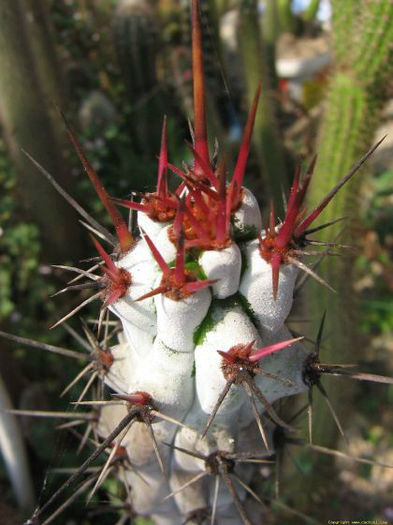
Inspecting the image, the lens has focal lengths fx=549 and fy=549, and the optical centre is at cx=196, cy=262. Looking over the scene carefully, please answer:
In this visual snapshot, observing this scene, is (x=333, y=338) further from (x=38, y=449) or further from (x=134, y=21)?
(x=134, y=21)

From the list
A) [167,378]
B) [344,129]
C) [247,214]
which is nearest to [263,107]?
[344,129]

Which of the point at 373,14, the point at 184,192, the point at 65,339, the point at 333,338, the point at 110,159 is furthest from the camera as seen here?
the point at 110,159

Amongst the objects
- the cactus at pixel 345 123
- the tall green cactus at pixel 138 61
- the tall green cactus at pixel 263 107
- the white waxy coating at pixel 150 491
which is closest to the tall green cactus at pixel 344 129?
the cactus at pixel 345 123

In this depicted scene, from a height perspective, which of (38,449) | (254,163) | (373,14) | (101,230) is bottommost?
(38,449)

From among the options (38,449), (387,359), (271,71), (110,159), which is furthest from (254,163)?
(38,449)

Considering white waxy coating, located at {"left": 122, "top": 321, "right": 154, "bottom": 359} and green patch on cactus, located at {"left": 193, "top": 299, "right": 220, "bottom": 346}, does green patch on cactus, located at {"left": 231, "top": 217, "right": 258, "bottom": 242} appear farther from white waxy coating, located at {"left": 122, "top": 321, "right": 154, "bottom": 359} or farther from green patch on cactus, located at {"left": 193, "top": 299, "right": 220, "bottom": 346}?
white waxy coating, located at {"left": 122, "top": 321, "right": 154, "bottom": 359}

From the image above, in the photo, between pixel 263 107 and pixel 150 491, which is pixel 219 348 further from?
pixel 263 107

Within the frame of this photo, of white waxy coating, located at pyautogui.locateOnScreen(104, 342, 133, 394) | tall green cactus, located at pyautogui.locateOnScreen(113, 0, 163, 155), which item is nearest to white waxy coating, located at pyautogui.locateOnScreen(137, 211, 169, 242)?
white waxy coating, located at pyautogui.locateOnScreen(104, 342, 133, 394)
